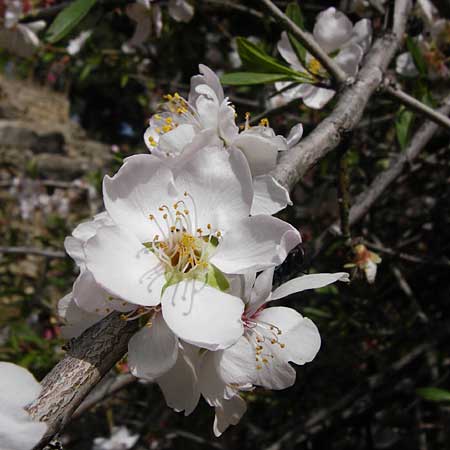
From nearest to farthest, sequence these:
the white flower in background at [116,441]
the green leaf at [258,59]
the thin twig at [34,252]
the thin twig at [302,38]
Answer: the thin twig at [302,38]
the green leaf at [258,59]
the thin twig at [34,252]
the white flower in background at [116,441]

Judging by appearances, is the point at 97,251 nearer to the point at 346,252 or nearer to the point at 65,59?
the point at 346,252

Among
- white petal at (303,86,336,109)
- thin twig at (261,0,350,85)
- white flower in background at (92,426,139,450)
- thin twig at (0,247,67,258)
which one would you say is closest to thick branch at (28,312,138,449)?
thin twig at (261,0,350,85)

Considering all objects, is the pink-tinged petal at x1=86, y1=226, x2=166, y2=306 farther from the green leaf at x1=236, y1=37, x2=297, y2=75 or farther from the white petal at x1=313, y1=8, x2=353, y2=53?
the white petal at x1=313, y1=8, x2=353, y2=53

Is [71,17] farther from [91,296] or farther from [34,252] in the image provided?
[34,252]

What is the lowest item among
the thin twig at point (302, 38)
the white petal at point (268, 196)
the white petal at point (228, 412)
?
the white petal at point (228, 412)

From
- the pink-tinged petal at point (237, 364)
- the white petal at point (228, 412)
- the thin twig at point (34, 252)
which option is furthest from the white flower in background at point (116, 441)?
the pink-tinged petal at point (237, 364)

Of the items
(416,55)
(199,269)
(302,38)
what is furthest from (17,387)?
(416,55)

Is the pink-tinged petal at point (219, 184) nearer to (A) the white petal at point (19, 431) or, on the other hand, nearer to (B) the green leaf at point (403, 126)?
(A) the white petal at point (19, 431)
